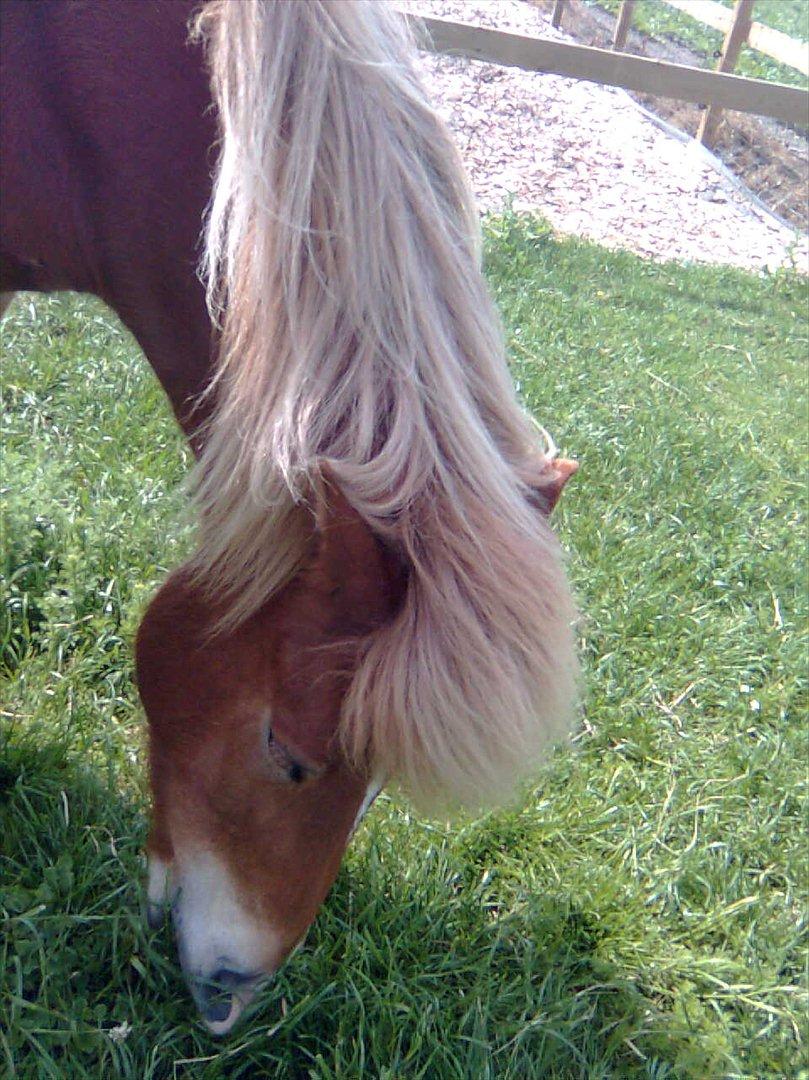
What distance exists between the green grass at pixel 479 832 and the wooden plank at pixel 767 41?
6.80 metres

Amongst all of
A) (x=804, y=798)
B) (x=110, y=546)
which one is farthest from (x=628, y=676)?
(x=110, y=546)

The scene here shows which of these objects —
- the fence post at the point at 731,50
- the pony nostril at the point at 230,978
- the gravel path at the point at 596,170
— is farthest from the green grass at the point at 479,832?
the fence post at the point at 731,50

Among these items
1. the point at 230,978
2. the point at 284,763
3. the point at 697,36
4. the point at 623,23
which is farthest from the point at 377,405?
the point at 697,36

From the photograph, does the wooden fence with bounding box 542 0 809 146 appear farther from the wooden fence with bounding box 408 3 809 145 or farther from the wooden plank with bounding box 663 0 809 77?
the wooden fence with bounding box 408 3 809 145

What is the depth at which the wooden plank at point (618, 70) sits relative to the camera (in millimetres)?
6324

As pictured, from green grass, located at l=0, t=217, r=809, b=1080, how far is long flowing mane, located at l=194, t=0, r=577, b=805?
0.31 m

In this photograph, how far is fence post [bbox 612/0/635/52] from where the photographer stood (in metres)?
9.30

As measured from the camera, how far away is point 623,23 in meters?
9.45

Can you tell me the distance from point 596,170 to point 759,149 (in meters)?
2.34

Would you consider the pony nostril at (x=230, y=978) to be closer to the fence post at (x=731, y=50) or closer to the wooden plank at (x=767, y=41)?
the fence post at (x=731, y=50)

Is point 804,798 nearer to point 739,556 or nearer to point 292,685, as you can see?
point 739,556

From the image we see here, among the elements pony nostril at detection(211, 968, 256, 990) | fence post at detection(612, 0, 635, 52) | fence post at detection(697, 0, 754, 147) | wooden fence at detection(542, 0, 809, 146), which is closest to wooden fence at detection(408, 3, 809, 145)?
wooden fence at detection(542, 0, 809, 146)

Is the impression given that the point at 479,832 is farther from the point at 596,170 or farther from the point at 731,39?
the point at 731,39

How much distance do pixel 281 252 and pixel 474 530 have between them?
18.0 inches
